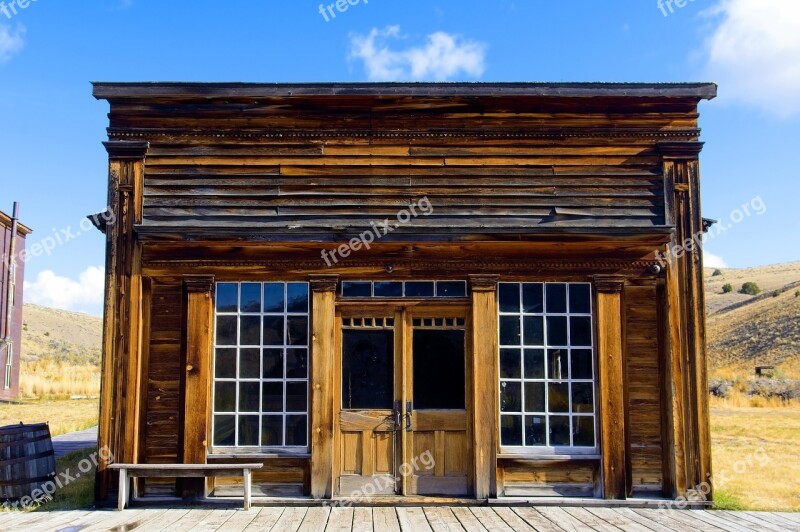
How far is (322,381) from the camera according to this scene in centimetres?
827

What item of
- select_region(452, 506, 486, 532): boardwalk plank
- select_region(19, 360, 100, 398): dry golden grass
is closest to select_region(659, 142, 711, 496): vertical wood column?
select_region(452, 506, 486, 532): boardwalk plank

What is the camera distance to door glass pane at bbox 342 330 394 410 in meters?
8.45

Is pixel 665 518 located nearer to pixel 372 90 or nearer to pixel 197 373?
pixel 197 373

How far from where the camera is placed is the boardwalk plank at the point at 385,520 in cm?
696

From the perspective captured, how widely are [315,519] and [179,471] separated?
5.33 feet

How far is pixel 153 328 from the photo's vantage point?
8.47 metres

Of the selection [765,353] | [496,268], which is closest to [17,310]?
[496,268]

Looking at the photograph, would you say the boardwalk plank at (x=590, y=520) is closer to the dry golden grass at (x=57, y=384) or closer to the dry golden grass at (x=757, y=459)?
the dry golden grass at (x=757, y=459)

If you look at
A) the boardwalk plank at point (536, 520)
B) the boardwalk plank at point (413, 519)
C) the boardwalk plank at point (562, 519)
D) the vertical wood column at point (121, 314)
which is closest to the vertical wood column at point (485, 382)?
the boardwalk plank at point (536, 520)

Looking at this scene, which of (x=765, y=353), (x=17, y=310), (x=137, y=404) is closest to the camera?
(x=137, y=404)

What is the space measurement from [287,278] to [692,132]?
5.03 m

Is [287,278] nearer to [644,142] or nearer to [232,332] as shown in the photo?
[232,332]

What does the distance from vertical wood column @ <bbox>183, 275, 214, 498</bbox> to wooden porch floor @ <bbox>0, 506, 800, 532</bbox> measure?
1.91 ft

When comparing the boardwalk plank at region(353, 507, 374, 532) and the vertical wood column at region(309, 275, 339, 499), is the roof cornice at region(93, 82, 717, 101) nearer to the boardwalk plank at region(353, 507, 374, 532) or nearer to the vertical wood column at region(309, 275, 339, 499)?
the vertical wood column at region(309, 275, 339, 499)
